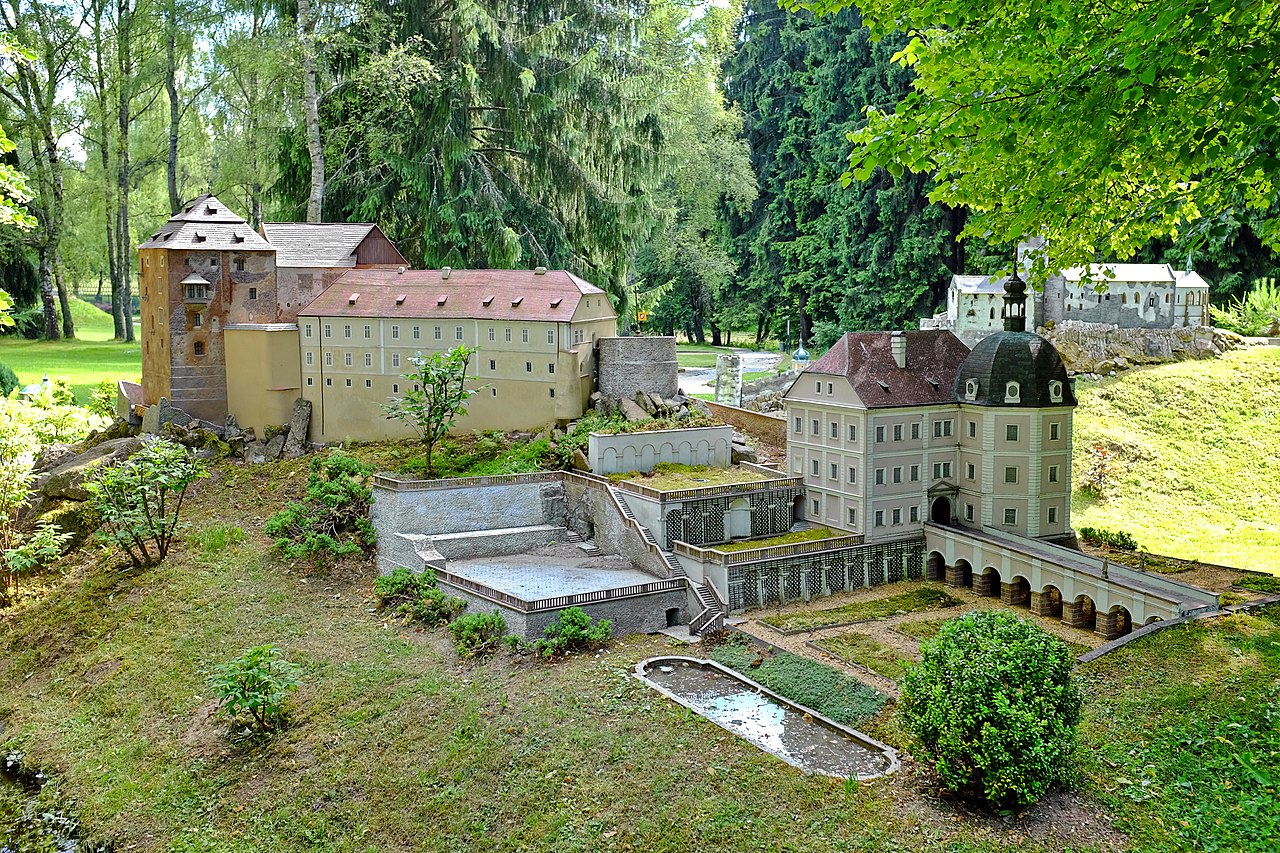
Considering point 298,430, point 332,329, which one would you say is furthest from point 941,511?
point 298,430

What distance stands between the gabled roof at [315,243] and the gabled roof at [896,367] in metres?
18.3

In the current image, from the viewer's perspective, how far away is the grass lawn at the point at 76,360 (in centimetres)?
5225

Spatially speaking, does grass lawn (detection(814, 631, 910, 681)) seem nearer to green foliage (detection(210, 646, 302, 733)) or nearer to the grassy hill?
the grassy hill

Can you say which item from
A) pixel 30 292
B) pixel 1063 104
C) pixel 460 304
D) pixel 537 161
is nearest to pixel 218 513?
pixel 460 304

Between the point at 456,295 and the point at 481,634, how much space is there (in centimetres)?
1488

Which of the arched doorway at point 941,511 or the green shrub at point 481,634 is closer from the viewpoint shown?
the green shrub at point 481,634

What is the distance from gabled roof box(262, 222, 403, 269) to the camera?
1660 inches

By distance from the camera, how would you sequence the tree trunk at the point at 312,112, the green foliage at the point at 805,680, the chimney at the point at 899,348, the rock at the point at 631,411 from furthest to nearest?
the tree trunk at the point at 312,112
the rock at the point at 631,411
the chimney at the point at 899,348
the green foliage at the point at 805,680

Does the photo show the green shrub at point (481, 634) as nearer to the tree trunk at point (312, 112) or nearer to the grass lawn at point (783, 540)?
the grass lawn at point (783, 540)

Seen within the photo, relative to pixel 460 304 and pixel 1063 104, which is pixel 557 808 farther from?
pixel 460 304

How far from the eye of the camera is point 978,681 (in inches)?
838

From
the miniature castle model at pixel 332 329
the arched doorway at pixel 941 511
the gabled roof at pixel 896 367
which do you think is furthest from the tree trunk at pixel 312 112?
the arched doorway at pixel 941 511

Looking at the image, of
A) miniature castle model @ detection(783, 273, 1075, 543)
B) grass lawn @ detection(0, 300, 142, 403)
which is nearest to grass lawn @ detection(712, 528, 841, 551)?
miniature castle model @ detection(783, 273, 1075, 543)

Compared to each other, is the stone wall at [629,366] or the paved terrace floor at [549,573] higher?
the stone wall at [629,366]
